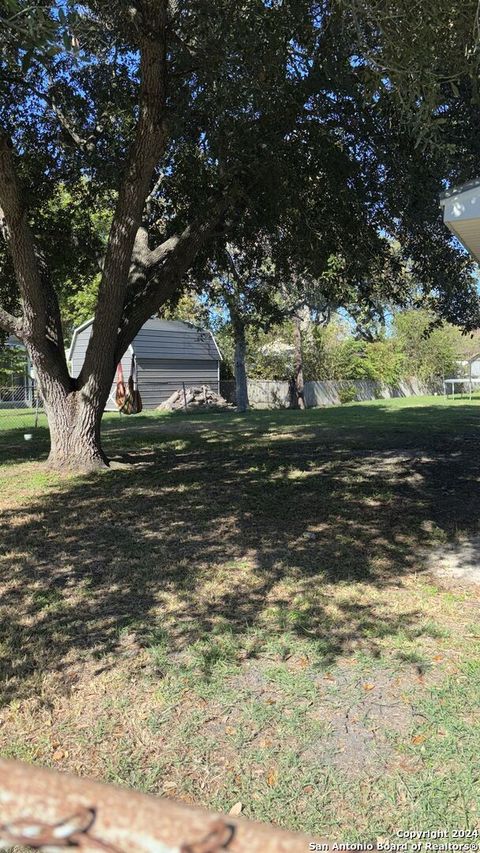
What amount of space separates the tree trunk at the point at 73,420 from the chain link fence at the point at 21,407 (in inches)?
345

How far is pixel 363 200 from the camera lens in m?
8.31

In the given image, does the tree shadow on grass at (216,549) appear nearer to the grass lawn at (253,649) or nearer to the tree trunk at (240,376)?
the grass lawn at (253,649)

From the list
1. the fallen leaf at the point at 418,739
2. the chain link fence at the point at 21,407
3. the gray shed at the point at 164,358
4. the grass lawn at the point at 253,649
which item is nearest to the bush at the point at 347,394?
the gray shed at the point at 164,358

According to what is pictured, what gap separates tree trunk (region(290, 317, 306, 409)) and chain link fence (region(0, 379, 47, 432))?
10.7m

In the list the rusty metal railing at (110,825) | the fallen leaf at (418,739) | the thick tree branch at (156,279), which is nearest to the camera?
the rusty metal railing at (110,825)

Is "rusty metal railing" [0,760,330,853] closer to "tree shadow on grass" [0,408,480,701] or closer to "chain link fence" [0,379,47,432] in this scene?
"tree shadow on grass" [0,408,480,701]

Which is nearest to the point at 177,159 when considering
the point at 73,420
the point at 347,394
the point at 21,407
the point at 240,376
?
the point at 73,420

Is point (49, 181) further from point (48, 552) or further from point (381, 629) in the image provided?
point (381, 629)

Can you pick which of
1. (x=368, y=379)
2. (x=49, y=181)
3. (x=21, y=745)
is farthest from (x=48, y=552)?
(x=368, y=379)

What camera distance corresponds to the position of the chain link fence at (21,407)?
1873 cm

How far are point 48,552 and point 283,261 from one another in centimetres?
751

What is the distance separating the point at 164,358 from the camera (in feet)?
86.7

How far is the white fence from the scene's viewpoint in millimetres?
28625

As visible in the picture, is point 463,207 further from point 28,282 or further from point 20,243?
point 28,282
